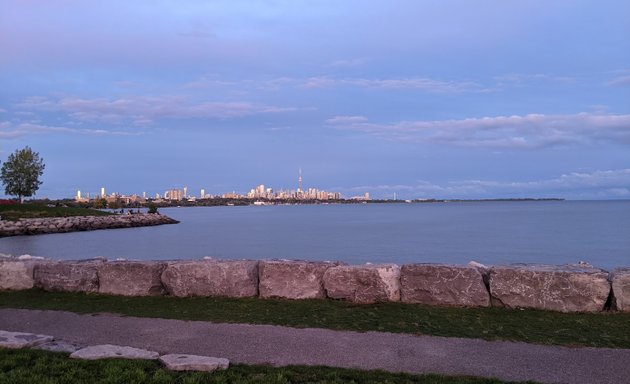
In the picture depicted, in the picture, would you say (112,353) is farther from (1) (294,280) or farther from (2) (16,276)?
(2) (16,276)

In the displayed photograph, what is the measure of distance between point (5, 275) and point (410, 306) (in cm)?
861

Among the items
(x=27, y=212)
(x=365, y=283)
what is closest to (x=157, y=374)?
(x=365, y=283)

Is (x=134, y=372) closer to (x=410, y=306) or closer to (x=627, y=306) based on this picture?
(x=410, y=306)

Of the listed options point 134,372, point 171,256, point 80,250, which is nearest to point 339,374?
point 134,372

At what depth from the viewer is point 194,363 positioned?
19.2ft

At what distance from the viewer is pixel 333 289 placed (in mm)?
9789

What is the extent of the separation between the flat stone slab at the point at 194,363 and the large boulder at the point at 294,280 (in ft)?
13.0

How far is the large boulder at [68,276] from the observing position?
11.0m

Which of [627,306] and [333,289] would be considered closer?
[627,306]

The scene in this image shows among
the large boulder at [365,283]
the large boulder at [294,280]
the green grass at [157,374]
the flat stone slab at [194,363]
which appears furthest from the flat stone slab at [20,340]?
the large boulder at [365,283]

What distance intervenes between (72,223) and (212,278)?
51.3 m

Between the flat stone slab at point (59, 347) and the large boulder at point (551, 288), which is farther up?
the large boulder at point (551, 288)

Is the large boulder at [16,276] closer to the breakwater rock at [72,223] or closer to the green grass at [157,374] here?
the green grass at [157,374]

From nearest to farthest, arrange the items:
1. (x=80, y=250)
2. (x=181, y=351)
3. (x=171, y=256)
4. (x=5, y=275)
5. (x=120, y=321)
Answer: (x=181, y=351)
(x=120, y=321)
(x=5, y=275)
(x=171, y=256)
(x=80, y=250)
